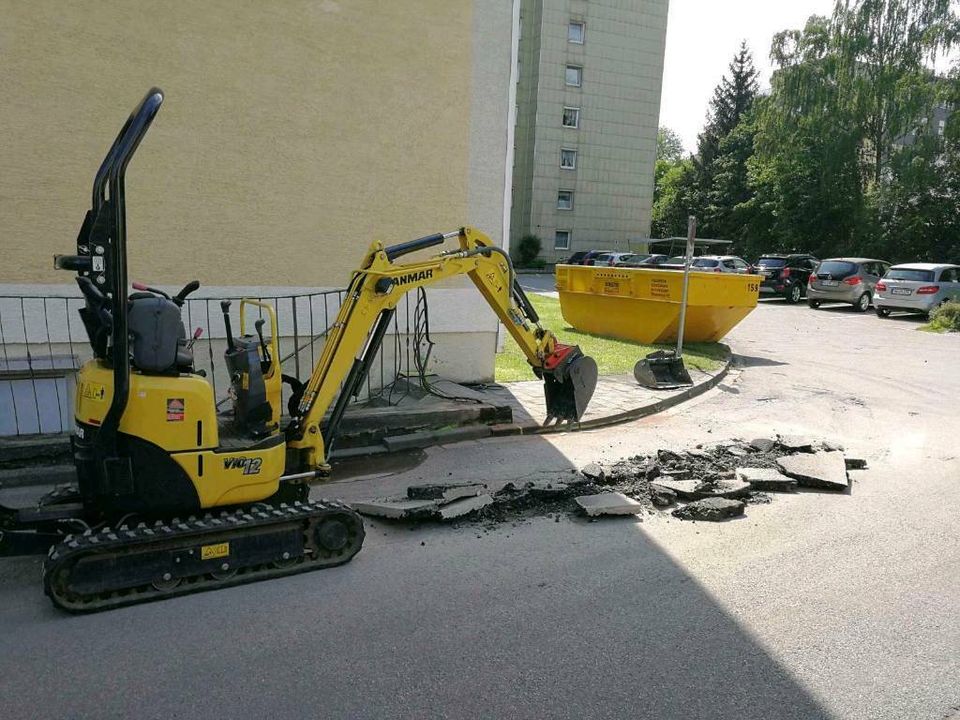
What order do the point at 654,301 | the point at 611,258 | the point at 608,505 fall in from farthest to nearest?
the point at 611,258
the point at 654,301
the point at 608,505

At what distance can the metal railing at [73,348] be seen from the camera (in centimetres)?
695

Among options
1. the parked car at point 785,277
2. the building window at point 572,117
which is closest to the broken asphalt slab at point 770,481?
the parked car at point 785,277

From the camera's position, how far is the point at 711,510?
5.86 metres

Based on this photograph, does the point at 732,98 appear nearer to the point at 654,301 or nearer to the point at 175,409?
the point at 654,301

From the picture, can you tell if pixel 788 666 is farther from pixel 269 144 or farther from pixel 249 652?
pixel 269 144

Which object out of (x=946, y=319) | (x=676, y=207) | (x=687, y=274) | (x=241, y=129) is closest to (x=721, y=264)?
(x=946, y=319)

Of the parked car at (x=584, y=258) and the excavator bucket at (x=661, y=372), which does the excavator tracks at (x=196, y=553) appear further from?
the parked car at (x=584, y=258)

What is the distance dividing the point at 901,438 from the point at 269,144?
8186 mm

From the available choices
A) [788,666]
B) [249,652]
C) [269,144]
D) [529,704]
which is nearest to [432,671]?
[529,704]

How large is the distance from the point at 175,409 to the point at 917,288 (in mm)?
23157

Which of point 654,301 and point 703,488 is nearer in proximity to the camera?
point 703,488

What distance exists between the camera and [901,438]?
28.3 feet

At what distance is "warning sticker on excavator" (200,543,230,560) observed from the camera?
14.1ft

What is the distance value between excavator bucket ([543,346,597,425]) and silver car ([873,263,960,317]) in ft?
62.2
